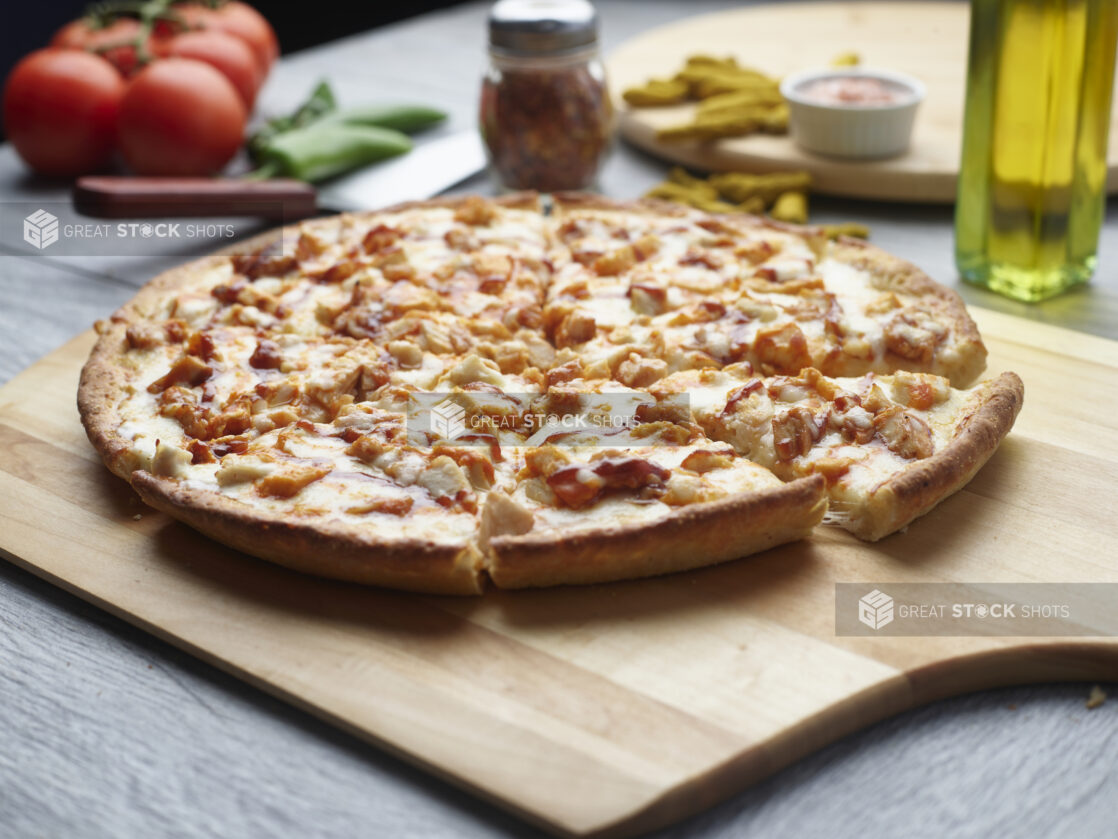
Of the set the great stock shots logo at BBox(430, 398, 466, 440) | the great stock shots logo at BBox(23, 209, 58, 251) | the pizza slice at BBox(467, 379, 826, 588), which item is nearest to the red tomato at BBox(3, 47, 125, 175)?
the great stock shots logo at BBox(23, 209, 58, 251)

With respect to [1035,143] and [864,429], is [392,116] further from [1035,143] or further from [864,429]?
[864,429]

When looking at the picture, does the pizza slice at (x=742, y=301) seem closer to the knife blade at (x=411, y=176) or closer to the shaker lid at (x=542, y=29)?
the shaker lid at (x=542, y=29)

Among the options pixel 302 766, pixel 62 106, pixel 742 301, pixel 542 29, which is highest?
pixel 542 29

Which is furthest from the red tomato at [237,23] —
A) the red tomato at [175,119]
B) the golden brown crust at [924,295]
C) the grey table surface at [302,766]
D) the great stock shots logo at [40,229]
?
the grey table surface at [302,766]

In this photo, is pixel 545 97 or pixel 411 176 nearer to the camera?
pixel 545 97

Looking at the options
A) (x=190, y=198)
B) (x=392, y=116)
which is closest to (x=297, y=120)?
(x=392, y=116)

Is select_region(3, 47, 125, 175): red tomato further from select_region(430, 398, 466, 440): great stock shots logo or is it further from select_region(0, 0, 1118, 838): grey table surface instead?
select_region(0, 0, 1118, 838): grey table surface
